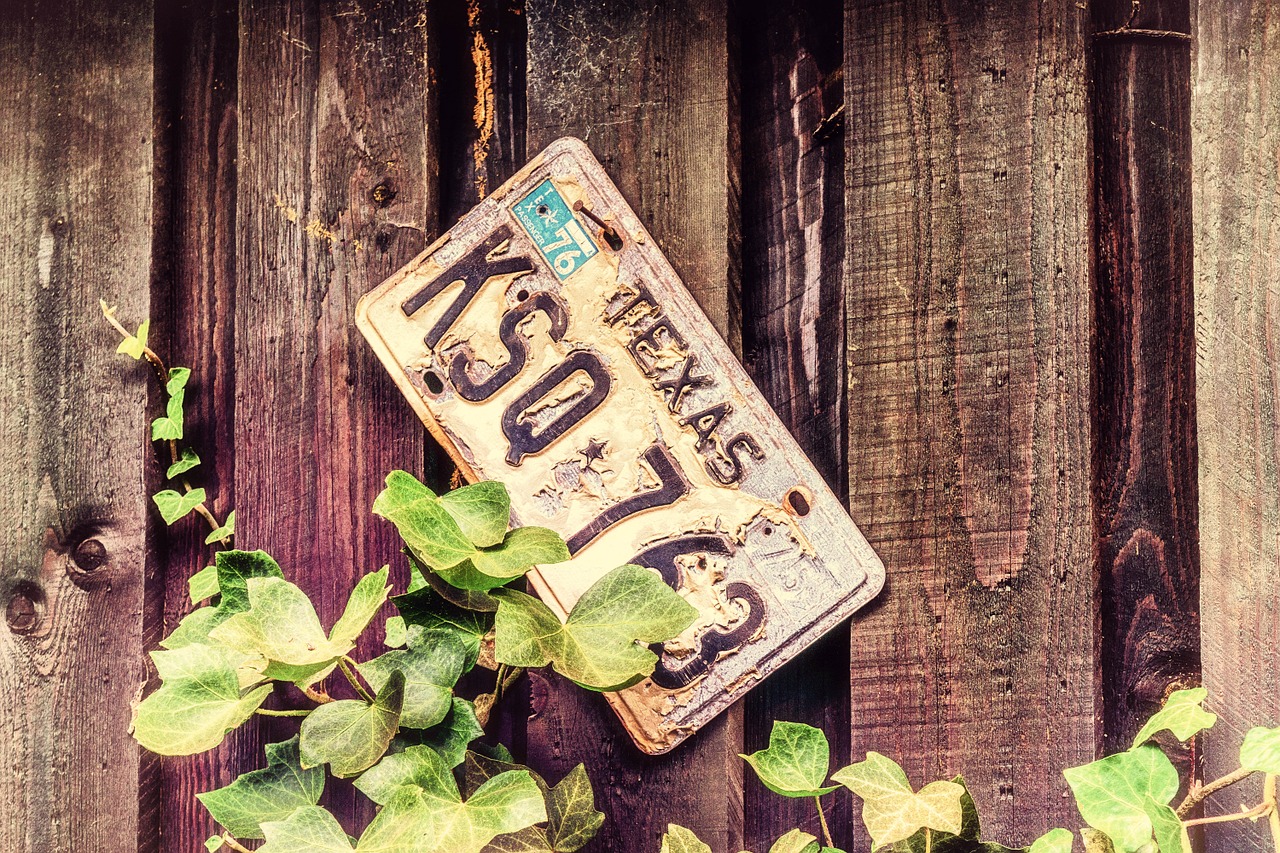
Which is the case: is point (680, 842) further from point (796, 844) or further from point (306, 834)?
point (306, 834)

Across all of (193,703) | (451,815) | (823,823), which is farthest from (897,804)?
(193,703)

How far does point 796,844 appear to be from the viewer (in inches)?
30.5

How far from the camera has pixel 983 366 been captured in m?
0.89

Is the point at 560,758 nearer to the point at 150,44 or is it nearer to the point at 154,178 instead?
the point at 154,178

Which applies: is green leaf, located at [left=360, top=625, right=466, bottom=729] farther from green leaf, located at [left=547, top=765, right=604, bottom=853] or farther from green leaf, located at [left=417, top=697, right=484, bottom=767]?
green leaf, located at [left=547, top=765, right=604, bottom=853]

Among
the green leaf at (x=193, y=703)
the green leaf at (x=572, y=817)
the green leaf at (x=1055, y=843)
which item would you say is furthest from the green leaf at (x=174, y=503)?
the green leaf at (x=1055, y=843)

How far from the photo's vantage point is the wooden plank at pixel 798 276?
953 millimetres

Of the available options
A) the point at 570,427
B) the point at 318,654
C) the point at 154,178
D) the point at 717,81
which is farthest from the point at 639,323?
the point at 154,178

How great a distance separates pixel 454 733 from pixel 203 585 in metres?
0.36

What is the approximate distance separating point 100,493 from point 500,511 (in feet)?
1.89

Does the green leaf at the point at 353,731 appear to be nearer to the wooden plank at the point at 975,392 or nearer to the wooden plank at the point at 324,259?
the wooden plank at the point at 324,259

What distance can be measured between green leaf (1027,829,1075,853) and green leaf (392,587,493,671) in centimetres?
48

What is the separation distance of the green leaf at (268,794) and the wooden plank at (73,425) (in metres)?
0.24

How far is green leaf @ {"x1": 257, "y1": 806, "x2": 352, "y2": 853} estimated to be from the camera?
2.44ft
